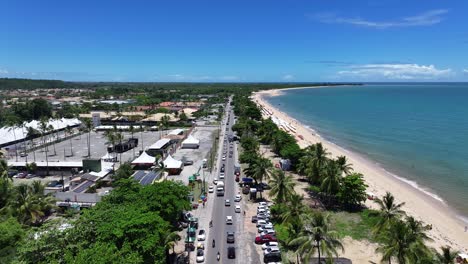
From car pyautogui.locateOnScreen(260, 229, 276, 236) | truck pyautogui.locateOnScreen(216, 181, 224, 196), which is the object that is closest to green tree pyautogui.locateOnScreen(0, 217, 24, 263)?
car pyautogui.locateOnScreen(260, 229, 276, 236)

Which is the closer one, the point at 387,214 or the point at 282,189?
the point at 387,214

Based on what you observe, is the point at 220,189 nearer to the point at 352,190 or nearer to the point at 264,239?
the point at 264,239

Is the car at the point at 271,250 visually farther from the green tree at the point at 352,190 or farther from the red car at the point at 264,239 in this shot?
the green tree at the point at 352,190

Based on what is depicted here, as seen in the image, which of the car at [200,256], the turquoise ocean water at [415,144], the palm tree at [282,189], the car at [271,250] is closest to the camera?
the car at [200,256]

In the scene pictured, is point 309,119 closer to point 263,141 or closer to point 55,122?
point 263,141

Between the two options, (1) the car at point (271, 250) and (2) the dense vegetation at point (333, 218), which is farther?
(1) the car at point (271, 250)

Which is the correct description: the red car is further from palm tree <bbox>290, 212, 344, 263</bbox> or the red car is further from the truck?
the truck

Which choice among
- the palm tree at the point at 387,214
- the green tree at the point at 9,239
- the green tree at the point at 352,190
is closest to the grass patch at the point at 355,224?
the green tree at the point at 352,190

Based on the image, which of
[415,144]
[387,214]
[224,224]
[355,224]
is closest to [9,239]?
[224,224]
